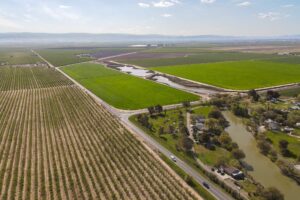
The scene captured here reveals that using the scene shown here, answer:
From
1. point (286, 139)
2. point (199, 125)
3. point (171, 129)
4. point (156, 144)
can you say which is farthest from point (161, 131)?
point (286, 139)

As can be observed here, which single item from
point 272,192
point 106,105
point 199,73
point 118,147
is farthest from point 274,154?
point 199,73

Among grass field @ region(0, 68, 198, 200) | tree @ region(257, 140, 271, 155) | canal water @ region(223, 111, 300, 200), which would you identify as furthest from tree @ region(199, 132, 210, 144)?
grass field @ region(0, 68, 198, 200)

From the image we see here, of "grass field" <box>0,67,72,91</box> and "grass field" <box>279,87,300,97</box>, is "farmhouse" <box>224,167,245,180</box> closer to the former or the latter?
"grass field" <box>279,87,300,97</box>

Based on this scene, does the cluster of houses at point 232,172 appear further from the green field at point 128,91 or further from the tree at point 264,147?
the green field at point 128,91

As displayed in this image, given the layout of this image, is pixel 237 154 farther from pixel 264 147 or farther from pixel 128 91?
pixel 128 91

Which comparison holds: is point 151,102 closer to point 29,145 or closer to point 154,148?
point 154,148
